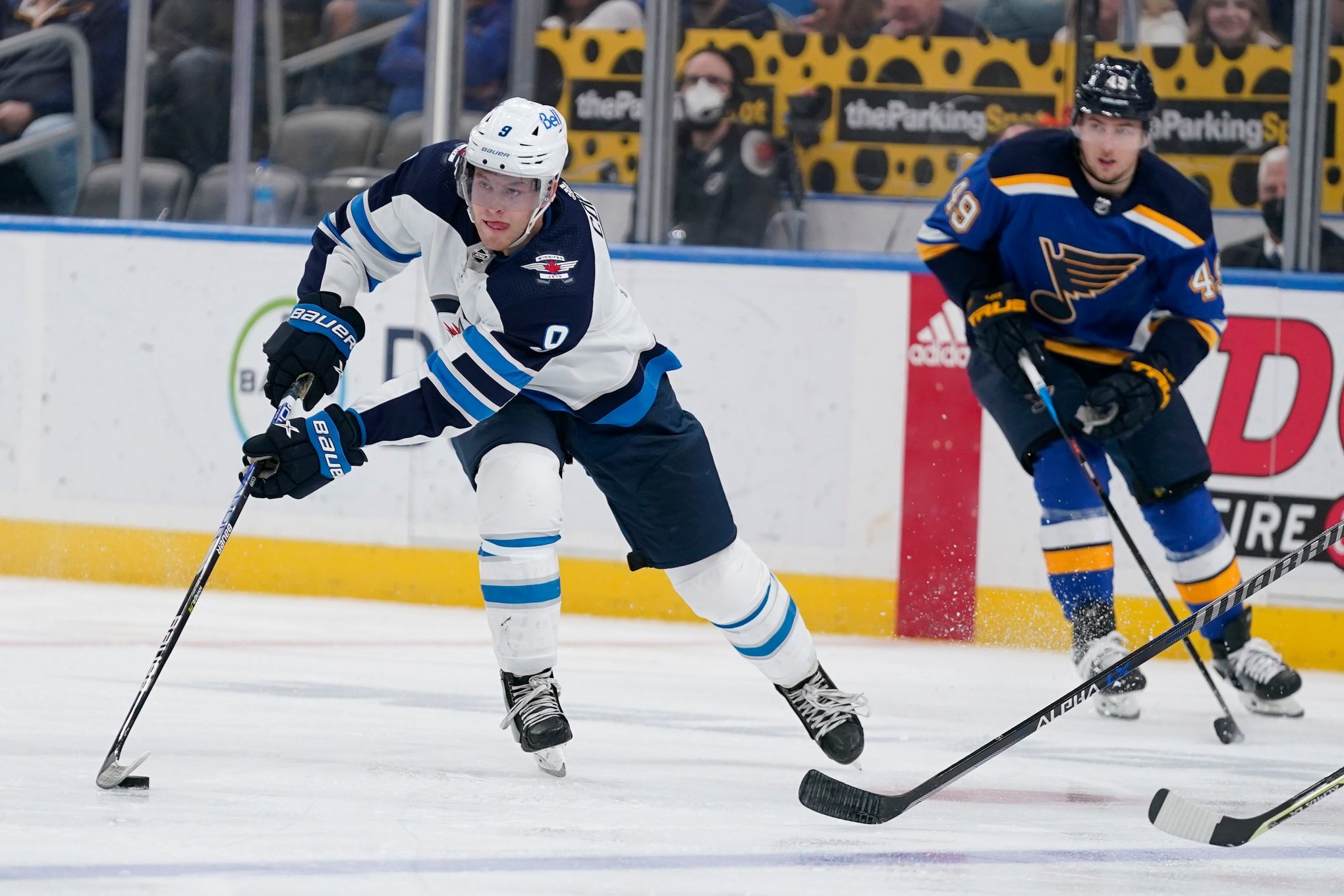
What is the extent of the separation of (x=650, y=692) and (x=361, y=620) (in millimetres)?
1148

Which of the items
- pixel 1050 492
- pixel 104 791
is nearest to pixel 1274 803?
pixel 1050 492

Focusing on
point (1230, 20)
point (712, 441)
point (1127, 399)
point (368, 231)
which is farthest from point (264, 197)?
point (1127, 399)

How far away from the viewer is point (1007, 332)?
367 centimetres

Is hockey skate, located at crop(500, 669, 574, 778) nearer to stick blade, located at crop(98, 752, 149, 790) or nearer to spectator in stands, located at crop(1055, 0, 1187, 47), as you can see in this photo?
stick blade, located at crop(98, 752, 149, 790)

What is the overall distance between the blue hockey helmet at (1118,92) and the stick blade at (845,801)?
5.06 feet

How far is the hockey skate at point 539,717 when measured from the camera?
2771mm

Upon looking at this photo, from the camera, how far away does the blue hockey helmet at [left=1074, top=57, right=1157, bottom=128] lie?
349cm

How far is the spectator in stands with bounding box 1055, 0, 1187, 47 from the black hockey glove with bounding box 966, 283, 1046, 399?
1353 mm

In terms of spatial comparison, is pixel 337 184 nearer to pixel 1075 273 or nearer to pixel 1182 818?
pixel 1075 273

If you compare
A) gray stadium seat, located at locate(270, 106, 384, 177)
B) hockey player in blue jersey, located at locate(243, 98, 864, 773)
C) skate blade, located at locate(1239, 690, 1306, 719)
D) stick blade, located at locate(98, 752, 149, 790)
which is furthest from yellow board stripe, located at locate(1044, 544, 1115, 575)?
gray stadium seat, located at locate(270, 106, 384, 177)

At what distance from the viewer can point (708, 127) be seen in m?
5.04

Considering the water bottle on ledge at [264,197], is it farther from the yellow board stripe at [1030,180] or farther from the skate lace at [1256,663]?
the skate lace at [1256,663]

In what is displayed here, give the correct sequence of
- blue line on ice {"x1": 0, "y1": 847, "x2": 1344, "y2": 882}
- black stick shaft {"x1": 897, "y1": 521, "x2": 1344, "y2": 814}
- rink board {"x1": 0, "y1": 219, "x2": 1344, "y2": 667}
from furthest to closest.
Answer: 1. rink board {"x1": 0, "y1": 219, "x2": 1344, "y2": 667}
2. black stick shaft {"x1": 897, "y1": 521, "x2": 1344, "y2": 814}
3. blue line on ice {"x1": 0, "y1": 847, "x2": 1344, "y2": 882}

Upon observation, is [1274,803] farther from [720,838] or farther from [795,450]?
[795,450]
